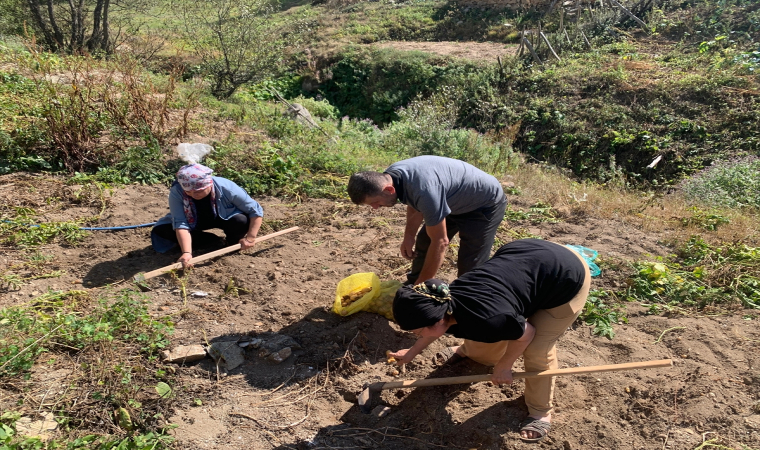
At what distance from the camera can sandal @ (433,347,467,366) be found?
338 cm

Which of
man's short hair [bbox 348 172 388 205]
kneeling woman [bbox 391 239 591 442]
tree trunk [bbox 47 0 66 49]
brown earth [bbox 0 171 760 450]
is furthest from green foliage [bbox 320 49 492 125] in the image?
kneeling woman [bbox 391 239 591 442]

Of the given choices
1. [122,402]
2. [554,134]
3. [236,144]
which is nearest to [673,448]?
[122,402]

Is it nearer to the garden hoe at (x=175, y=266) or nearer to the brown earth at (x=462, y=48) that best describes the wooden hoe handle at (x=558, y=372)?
the garden hoe at (x=175, y=266)

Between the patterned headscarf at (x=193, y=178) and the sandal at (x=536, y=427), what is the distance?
2.91 m

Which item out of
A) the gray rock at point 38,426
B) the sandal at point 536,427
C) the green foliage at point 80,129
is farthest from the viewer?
the green foliage at point 80,129

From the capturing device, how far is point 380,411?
10.0ft

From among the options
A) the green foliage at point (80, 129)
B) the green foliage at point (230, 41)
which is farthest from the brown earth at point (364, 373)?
the green foliage at point (230, 41)

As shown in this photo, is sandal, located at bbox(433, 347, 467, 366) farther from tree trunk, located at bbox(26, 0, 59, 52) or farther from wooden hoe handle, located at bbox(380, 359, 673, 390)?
tree trunk, located at bbox(26, 0, 59, 52)

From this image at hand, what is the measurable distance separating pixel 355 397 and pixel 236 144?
175 inches

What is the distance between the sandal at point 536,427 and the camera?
2.85 m

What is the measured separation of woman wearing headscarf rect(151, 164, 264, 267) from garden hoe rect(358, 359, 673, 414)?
193cm

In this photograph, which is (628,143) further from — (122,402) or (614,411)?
(122,402)

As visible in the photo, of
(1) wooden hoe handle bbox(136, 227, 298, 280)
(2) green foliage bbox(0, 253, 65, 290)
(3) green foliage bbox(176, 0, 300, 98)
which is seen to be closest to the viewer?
(2) green foliage bbox(0, 253, 65, 290)

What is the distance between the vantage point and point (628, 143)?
9.09m
